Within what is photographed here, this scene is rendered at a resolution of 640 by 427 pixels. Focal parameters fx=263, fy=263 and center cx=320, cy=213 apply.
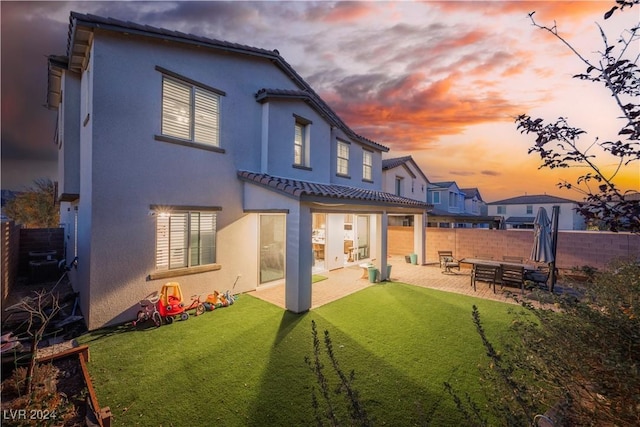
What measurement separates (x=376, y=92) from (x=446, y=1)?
8.43 meters

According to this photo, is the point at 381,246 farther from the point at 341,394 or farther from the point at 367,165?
the point at 341,394

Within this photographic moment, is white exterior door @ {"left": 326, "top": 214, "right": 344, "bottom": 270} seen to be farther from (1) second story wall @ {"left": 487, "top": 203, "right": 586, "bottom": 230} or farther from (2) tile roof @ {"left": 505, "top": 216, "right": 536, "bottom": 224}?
(2) tile roof @ {"left": 505, "top": 216, "right": 536, "bottom": 224}

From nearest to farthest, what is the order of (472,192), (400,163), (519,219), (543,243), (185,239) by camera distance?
(185,239)
(543,243)
(400,163)
(472,192)
(519,219)

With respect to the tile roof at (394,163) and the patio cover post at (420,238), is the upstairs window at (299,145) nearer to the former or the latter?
the patio cover post at (420,238)

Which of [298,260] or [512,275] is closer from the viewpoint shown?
[298,260]

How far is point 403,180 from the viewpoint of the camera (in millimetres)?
26750

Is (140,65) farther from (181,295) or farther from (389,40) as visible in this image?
(389,40)

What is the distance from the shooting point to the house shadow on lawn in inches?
166

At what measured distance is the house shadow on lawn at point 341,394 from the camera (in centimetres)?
421

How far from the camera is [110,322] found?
290 inches

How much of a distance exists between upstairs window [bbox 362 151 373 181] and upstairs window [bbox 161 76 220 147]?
1070cm

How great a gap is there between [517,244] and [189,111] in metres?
17.6

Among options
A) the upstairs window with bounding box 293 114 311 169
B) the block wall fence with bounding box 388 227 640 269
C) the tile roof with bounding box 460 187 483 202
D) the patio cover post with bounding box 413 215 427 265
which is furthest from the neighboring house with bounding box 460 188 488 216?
the upstairs window with bounding box 293 114 311 169

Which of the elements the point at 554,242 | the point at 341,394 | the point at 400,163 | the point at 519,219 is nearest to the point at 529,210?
the point at 519,219
